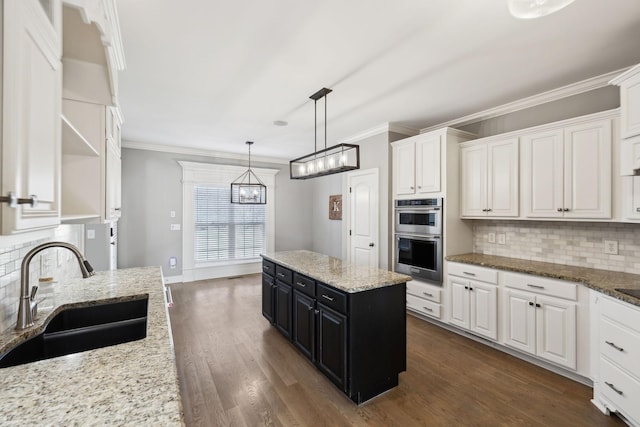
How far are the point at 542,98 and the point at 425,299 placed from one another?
2.60m

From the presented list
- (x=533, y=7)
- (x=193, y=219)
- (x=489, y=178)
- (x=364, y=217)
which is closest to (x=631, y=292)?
(x=489, y=178)

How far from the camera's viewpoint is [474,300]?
121 inches

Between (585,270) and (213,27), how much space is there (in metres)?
3.72

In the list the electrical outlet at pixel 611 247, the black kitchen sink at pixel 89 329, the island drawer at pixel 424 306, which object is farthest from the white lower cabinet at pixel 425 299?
the black kitchen sink at pixel 89 329

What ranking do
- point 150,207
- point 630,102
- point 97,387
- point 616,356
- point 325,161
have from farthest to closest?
point 150,207 < point 325,161 < point 630,102 < point 616,356 < point 97,387

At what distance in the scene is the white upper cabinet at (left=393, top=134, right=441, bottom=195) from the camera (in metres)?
3.50

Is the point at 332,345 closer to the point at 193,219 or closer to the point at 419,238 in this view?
the point at 419,238

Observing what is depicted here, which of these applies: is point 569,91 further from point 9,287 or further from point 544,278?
point 9,287

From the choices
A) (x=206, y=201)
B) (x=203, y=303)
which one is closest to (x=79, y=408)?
(x=203, y=303)

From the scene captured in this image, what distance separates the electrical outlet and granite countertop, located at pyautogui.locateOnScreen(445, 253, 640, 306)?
0.60 feet

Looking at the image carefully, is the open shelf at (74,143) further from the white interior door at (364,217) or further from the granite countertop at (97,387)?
the white interior door at (364,217)

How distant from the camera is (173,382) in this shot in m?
0.96

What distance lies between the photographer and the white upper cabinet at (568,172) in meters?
2.45

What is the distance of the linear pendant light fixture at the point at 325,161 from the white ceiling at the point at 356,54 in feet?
1.72
